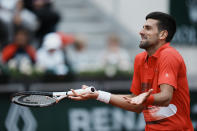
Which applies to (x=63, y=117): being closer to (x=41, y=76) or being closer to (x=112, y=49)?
(x=41, y=76)

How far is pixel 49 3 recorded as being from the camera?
9703mm

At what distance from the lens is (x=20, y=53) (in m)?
8.98

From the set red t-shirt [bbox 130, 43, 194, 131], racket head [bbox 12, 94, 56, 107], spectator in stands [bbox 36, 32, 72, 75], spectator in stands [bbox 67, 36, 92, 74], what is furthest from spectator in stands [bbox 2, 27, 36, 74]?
red t-shirt [bbox 130, 43, 194, 131]

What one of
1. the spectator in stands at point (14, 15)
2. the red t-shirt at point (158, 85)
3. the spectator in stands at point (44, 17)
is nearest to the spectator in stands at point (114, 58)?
the spectator in stands at point (44, 17)

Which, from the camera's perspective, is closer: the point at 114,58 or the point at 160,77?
the point at 160,77

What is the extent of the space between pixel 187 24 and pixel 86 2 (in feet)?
7.75

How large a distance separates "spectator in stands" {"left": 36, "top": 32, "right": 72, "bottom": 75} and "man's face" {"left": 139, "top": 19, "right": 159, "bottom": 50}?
4.15 metres

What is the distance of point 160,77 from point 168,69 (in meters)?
0.11

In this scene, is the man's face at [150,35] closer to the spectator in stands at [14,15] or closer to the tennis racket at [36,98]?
the tennis racket at [36,98]

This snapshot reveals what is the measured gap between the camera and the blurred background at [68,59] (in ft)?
28.0

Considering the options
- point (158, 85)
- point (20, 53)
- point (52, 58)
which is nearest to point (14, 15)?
point (20, 53)

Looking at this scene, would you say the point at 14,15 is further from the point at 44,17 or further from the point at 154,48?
the point at 154,48

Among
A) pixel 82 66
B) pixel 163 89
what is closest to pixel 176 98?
pixel 163 89

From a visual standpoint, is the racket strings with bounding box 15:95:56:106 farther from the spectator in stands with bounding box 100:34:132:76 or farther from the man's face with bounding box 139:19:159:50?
the spectator in stands with bounding box 100:34:132:76
